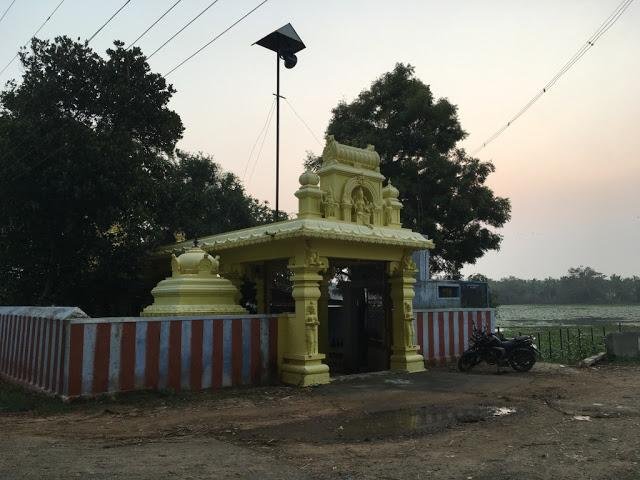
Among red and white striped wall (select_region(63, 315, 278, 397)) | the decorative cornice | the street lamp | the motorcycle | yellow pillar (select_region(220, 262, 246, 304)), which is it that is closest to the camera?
red and white striped wall (select_region(63, 315, 278, 397))

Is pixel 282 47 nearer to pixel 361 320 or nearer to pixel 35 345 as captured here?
pixel 361 320

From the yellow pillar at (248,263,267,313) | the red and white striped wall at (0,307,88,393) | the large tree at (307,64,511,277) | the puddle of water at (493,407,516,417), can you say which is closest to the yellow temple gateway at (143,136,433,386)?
the yellow pillar at (248,263,267,313)

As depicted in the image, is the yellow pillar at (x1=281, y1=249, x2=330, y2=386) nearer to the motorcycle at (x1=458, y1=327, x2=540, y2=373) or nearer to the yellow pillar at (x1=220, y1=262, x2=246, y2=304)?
→ the yellow pillar at (x1=220, y1=262, x2=246, y2=304)

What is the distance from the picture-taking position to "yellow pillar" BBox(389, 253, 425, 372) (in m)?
12.8

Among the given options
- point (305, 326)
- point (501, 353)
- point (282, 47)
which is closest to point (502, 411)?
point (305, 326)

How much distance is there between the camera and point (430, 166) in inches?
1001

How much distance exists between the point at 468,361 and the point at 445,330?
4.21ft

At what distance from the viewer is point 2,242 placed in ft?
47.9

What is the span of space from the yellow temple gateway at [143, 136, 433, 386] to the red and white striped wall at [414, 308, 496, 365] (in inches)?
39.9

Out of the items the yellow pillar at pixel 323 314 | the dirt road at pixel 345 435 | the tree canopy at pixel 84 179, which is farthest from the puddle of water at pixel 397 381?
the tree canopy at pixel 84 179

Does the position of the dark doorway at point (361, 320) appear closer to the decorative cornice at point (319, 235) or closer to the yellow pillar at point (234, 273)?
the decorative cornice at point (319, 235)

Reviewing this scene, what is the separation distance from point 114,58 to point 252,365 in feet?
34.0

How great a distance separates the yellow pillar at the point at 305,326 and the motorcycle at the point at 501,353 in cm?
434

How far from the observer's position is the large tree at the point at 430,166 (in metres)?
25.2
